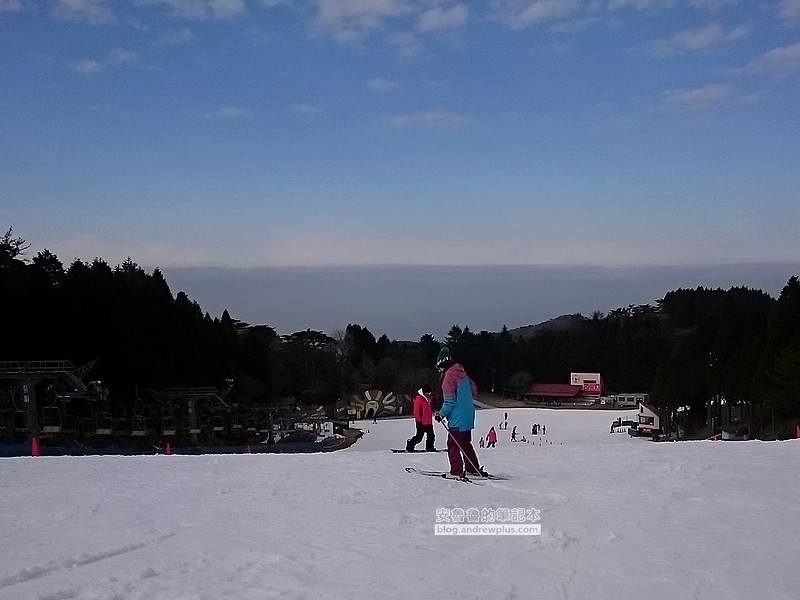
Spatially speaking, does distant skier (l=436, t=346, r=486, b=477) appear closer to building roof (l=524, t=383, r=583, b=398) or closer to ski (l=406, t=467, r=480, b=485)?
ski (l=406, t=467, r=480, b=485)

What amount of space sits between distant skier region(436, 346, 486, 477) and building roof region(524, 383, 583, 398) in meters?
101

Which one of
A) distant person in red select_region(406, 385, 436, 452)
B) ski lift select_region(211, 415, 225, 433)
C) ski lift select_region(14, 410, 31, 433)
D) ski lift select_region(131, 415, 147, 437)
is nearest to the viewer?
distant person in red select_region(406, 385, 436, 452)

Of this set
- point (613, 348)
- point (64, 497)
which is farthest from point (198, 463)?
point (613, 348)

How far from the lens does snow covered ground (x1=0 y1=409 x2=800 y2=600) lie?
4.27m

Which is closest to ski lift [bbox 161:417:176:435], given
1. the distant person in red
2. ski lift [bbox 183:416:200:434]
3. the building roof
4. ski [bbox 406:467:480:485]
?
ski lift [bbox 183:416:200:434]

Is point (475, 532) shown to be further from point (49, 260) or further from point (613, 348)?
point (613, 348)

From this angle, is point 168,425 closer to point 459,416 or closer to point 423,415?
point 423,415

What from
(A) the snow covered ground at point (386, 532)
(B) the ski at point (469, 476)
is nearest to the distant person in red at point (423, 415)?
(A) the snow covered ground at point (386, 532)

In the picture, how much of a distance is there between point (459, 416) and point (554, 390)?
339ft

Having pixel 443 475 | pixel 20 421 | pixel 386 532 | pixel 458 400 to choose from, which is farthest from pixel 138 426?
pixel 386 532

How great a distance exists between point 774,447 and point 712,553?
7.29m

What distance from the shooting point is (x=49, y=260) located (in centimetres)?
6669

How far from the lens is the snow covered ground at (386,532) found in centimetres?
427

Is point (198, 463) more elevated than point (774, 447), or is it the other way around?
point (198, 463)
